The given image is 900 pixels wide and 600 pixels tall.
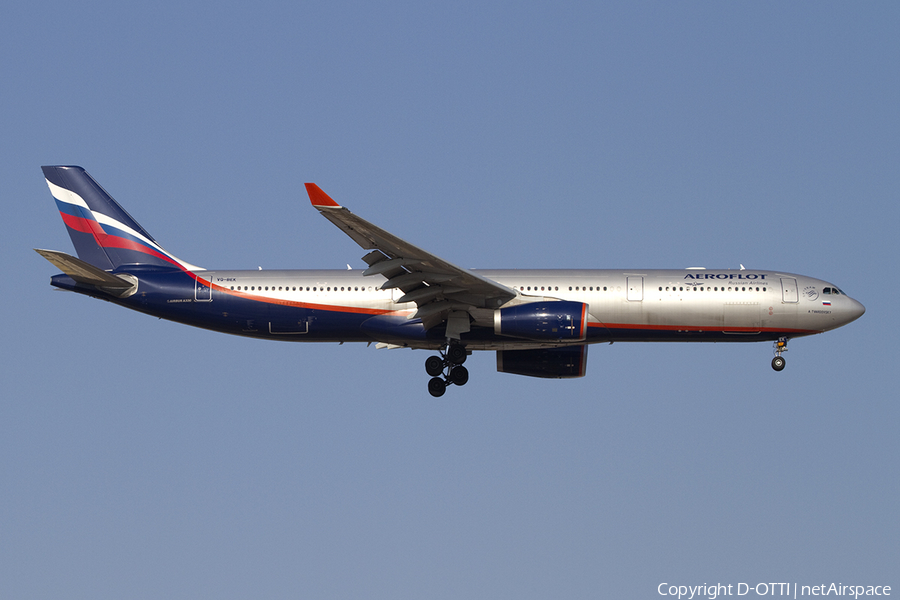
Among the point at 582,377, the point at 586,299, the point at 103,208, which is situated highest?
the point at 103,208

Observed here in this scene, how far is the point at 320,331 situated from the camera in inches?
1494

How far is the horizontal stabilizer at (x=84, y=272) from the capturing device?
35781 millimetres

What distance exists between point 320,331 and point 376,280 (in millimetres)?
2554

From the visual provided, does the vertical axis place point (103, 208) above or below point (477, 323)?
above

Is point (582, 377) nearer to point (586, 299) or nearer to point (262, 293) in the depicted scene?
point (586, 299)

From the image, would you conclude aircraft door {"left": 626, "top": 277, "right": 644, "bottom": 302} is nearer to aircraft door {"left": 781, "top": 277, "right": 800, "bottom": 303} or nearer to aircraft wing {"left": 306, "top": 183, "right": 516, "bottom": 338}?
aircraft wing {"left": 306, "top": 183, "right": 516, "bottom": 338}

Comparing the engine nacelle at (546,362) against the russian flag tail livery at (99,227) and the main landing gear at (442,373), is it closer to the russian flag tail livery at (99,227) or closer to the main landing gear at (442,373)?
the main landing gear at (442,373)

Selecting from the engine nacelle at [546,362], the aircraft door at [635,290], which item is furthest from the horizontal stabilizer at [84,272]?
the aircraft door at [635,290]

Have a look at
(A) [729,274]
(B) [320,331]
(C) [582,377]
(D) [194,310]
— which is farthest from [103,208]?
(A) [729,274]

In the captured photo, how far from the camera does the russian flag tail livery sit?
40062 mm

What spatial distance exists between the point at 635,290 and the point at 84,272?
59.7 feet

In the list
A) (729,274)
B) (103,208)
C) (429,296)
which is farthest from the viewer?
(103,208)

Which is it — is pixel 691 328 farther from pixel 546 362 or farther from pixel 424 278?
pixel 424 278

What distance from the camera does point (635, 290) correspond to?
37.5 m
